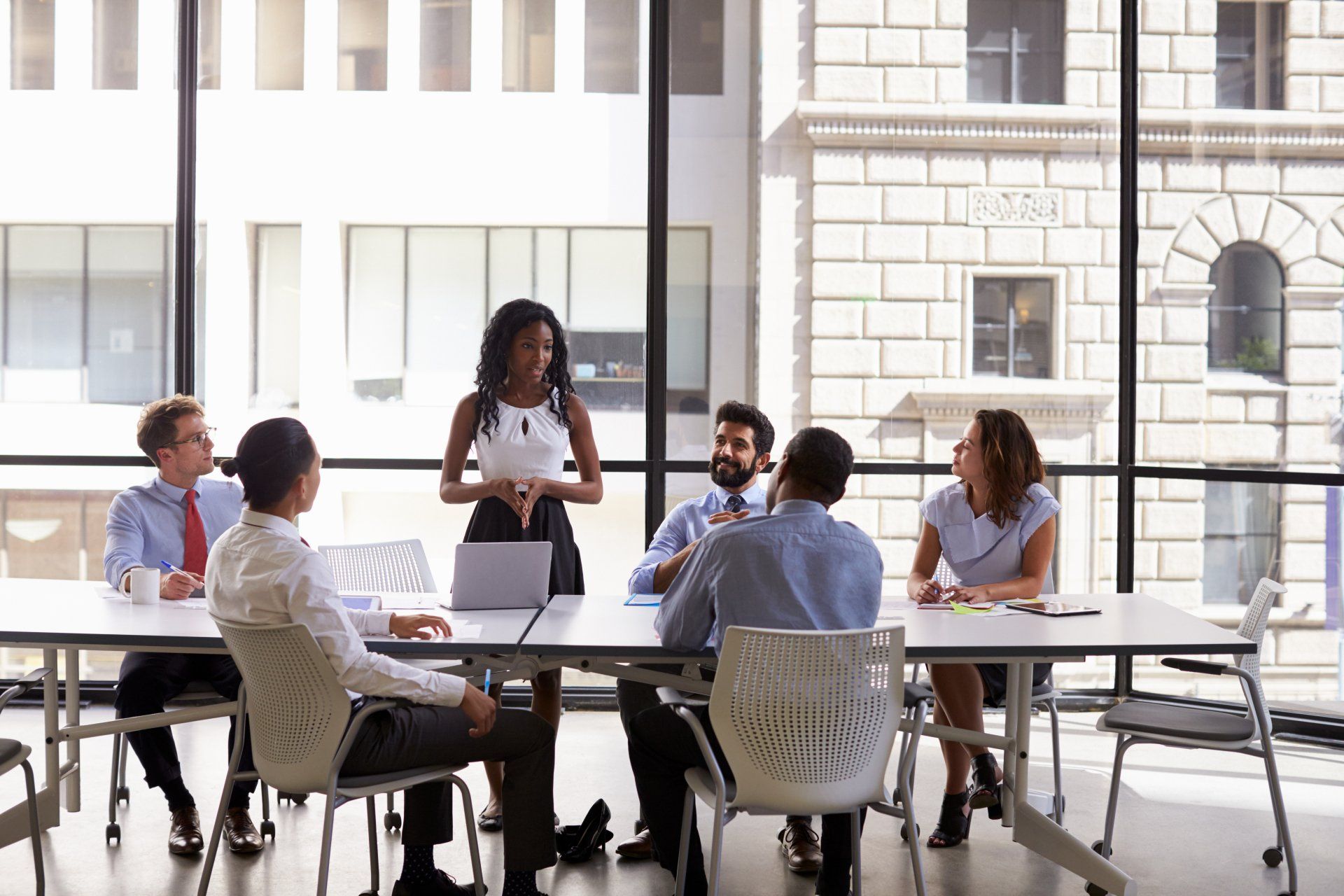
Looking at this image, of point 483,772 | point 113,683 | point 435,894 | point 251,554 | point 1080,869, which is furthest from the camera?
point 113,683

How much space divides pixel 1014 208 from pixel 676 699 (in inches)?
145

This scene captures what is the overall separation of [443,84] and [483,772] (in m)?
3.09

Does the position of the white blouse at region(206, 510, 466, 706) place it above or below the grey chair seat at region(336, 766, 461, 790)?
above

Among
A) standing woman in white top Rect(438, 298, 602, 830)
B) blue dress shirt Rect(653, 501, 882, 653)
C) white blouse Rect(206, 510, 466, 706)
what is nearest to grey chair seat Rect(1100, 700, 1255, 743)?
blue dress shirt Rect(653, 501, 882, 653)

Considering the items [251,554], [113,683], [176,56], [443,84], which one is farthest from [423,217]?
[251,554]

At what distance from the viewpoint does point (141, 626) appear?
3.04 meters

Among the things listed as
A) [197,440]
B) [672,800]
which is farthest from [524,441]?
[672,800]

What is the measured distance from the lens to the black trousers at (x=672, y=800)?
2.87 meters

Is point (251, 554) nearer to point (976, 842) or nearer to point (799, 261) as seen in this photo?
point (976, 842)

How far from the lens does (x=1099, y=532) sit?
5.62 m

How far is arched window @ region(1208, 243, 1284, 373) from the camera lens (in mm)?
5328

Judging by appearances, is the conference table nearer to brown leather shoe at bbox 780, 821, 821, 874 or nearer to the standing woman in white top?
the standing woman in white top

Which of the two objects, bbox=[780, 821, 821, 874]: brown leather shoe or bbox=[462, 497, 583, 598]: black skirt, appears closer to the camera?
bbox=[780, 821, 821, 874]: brown leather shoe

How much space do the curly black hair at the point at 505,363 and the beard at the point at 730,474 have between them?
1.77 ft
